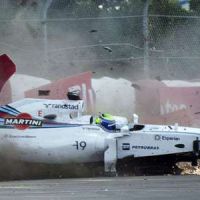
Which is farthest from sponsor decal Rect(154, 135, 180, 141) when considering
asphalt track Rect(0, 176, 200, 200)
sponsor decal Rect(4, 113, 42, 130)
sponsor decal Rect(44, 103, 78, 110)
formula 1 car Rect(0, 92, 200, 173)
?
sponsor decal Rect(4, 113, 42, 130)

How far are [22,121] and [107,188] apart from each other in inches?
92.9

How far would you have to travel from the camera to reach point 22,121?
11.7 meters

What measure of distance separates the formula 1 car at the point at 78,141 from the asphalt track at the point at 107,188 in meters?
0.48

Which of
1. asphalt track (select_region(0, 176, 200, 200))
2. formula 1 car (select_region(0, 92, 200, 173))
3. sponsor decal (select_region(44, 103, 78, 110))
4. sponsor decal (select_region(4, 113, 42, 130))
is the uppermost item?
sponsor decal (select_region(44, 103, 78, 110))

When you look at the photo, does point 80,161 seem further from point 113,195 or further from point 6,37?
point 6,37

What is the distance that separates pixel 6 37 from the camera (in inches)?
562

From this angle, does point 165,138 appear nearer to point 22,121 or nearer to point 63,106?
point 63,106

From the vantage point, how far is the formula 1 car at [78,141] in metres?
11.6

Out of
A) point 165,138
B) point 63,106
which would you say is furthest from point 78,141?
point 165,138

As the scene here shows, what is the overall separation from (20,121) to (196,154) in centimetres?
283

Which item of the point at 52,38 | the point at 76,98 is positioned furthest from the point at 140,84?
the point at 76,98

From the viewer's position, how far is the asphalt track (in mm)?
9109

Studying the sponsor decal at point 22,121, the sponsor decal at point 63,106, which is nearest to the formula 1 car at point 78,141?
the sponsor decal at point 22,121

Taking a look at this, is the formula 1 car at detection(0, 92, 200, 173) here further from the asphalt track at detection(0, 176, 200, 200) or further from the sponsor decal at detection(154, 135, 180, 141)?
the asphalt track at detection(0, 176, 200, 200)
